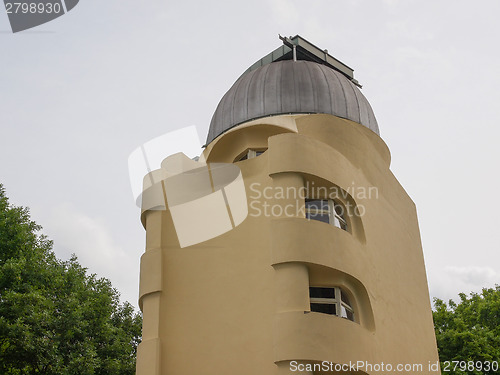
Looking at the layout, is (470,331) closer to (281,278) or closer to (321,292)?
(321,292)

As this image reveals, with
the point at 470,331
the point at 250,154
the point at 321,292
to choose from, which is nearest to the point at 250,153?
the point at 250,154

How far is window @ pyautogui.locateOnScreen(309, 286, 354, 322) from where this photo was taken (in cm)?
1426

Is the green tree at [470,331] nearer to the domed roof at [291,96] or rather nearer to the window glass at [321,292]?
the domed roof at [291,96]

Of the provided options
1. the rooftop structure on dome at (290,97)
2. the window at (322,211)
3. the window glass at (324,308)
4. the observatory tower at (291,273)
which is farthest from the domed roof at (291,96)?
the window glass at (324,308)

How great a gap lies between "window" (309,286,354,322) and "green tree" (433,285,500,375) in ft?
40.4

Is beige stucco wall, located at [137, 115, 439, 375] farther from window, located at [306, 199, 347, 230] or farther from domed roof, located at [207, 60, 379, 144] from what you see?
domed roof, located at [207, 60, 379, 144]

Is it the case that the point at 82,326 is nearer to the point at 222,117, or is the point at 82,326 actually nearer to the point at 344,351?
the point at 222,117

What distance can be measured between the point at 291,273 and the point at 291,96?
7833 mm

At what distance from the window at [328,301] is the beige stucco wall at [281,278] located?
290mm

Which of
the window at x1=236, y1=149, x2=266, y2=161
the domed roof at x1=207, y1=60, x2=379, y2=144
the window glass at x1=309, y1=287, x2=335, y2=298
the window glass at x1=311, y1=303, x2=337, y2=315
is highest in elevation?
the domed roof at x1=207, y1=60, x2=379, y2=144

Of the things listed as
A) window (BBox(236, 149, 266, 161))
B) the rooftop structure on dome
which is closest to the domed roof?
the rooftop structure on dome

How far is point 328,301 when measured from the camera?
14.3m

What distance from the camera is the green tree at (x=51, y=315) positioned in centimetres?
2014

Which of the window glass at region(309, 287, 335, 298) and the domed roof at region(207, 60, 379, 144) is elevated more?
the domed roof at region(207, 60, 379, 144)
